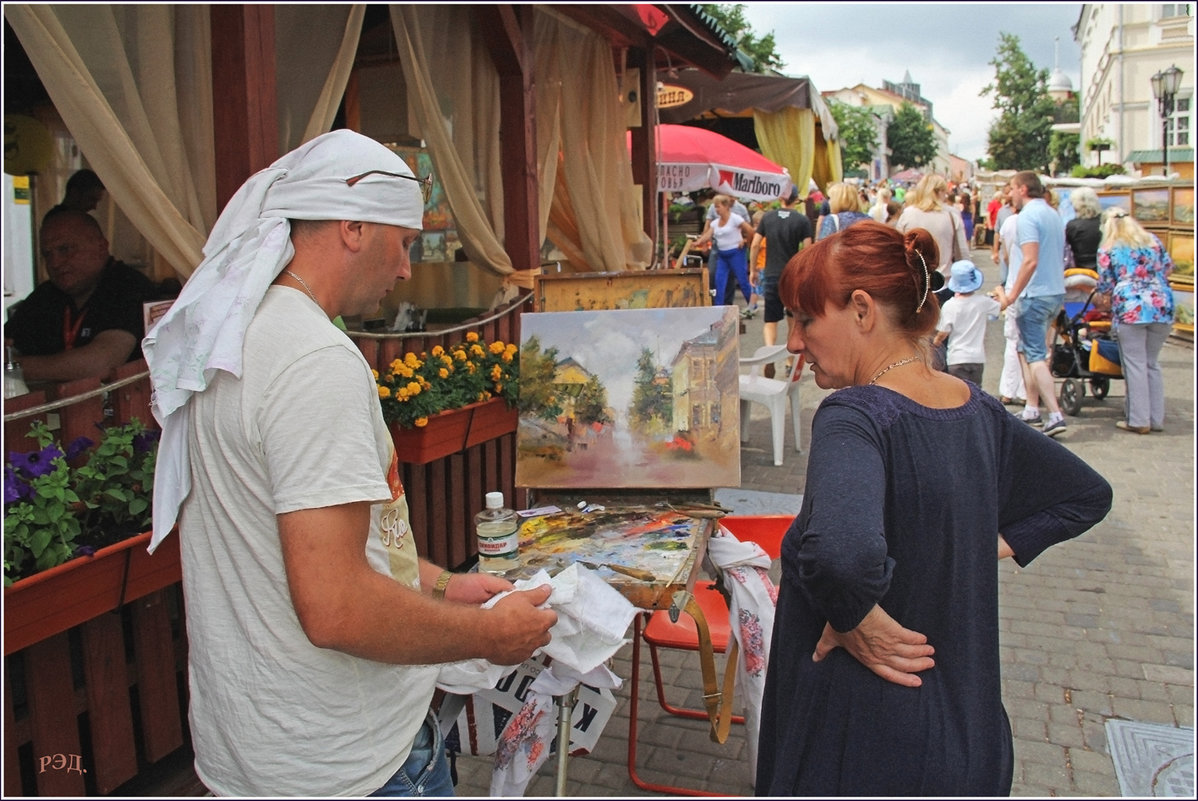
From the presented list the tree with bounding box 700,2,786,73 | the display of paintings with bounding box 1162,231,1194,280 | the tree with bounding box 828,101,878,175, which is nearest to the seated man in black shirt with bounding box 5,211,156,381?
the display of paintings with bounding box 1162,231,1194,280

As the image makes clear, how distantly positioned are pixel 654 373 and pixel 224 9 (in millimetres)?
2253

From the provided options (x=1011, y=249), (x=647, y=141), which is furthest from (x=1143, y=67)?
(x=647, y=141)

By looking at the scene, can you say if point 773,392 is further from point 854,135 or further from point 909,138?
point 909,138

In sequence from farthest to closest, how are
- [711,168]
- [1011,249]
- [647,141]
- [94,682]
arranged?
[711,168], [647,141], [1011,249], [94,682]

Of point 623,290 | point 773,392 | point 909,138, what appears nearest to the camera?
point 623,290

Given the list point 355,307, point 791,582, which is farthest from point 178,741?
point 791,582

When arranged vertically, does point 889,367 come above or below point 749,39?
below

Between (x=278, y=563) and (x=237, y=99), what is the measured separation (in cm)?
274

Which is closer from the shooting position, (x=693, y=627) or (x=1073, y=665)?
(x=693, y=627)

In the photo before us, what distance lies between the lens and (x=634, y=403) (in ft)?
11.4

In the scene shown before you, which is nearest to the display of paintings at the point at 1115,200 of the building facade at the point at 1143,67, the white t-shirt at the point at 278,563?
the white t-shirt at the point at 278,563

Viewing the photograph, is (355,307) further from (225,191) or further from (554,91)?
(554,91)

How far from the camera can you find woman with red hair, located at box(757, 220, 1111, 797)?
164 centimetres

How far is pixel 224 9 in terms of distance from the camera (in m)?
3.78
